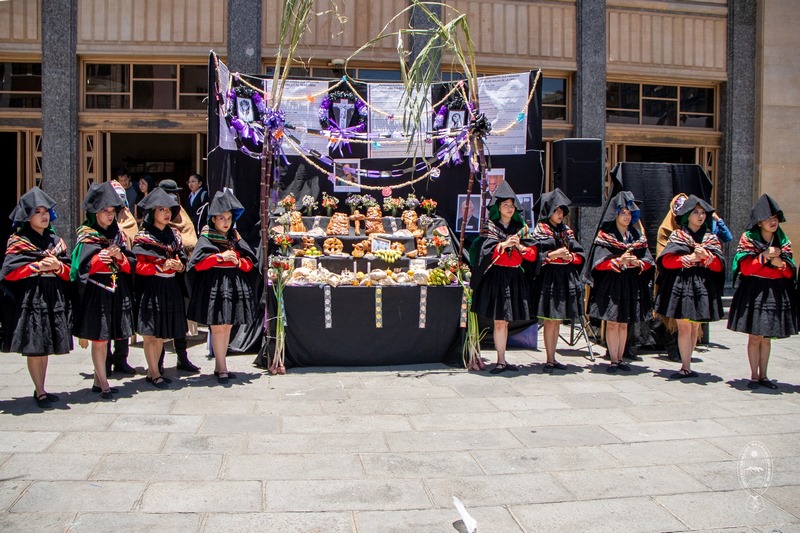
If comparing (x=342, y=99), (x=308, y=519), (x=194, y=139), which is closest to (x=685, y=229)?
(x=342, y=99)

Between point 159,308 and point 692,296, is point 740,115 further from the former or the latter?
point 159,308

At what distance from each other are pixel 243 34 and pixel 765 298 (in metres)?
8.73

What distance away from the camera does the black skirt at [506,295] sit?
318 inches

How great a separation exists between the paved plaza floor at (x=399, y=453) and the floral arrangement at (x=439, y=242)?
1879 mm

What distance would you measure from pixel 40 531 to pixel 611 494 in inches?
138

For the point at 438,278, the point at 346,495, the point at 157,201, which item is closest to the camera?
the point at 346,495

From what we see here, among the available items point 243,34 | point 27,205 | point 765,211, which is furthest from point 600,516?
point 243,34

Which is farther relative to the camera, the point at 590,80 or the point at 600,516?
the point at 590,80

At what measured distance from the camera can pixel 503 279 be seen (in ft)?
26.5

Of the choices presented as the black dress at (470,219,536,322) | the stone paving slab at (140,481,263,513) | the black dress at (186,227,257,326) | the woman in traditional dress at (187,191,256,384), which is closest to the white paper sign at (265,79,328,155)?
the woman in traditional dress at (187,191,256,384)

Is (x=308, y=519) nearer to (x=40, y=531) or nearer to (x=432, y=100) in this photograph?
(x=40, y=531)

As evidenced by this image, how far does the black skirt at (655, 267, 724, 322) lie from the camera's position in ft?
25.5

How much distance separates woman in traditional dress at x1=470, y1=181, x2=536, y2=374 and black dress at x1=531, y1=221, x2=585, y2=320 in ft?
0.45

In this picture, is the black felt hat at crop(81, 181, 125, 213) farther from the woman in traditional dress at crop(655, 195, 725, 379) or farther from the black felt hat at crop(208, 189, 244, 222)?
the woman in traditional dress at crop(655, 195, 725, 379)
